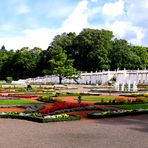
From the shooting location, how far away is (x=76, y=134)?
13.6 meters

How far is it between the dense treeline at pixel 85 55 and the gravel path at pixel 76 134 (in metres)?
61.4

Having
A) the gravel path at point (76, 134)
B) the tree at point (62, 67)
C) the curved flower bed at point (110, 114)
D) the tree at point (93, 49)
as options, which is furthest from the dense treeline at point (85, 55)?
the gravel path at point (76, 134)

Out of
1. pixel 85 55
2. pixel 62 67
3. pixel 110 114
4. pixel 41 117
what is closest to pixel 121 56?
pixel 85 55

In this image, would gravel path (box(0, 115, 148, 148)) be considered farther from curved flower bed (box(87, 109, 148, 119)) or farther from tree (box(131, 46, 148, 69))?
tree (box(131, 46, 148, 69))

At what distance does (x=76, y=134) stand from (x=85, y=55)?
Answer: 7835cm

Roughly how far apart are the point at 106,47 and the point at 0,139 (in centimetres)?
7776

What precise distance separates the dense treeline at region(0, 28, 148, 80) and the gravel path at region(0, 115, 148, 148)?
202 feet

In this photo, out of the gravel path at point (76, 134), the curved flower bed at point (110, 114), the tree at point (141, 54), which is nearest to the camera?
the gravel path at point (76, 134)

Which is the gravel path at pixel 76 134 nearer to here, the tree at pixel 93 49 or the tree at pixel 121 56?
the tree at pixel 93 49

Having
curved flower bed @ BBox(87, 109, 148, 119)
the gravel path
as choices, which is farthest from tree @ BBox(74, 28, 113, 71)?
the gravel path

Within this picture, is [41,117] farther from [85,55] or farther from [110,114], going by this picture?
[85,55]

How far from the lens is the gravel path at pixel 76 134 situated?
11.9 m

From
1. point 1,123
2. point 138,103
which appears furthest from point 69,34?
point 1,123

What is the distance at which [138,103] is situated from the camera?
26500 mm
